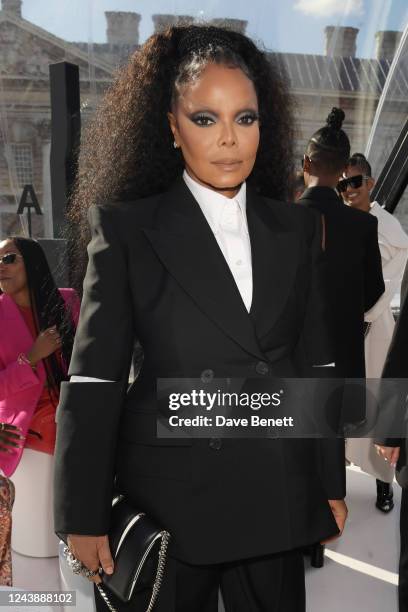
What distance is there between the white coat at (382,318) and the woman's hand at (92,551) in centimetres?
194

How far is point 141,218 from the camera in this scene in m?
1.24

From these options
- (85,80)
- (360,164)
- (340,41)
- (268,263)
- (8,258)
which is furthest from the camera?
(340,41)

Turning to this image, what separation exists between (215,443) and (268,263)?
32 cm

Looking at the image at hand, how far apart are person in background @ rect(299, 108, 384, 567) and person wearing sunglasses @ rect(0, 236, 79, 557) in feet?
2.99

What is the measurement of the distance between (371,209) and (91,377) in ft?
8.08

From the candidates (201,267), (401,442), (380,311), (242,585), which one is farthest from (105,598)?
(380,311)

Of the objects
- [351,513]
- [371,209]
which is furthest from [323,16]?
[351,513]

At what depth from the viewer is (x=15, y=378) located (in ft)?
8.25

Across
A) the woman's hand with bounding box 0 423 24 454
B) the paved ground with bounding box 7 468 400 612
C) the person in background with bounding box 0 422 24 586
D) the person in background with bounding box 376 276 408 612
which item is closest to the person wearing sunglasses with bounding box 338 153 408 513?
the paved ground with bounding box 7 468 400 612

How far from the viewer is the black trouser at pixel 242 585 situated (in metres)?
1.23

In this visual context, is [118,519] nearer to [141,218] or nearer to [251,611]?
[251,611]

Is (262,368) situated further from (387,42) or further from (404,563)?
(387,42)

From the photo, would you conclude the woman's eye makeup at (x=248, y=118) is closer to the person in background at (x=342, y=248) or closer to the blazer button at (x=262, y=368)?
the blazer button at (x=262, y=368)

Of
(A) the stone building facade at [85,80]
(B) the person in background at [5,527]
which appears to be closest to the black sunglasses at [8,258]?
(B) the person in background at [5,527]
